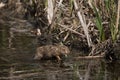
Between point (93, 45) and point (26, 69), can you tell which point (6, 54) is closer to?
point (26, 69)

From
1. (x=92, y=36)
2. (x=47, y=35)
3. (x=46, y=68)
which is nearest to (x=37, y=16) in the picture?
(x=47, y=35)

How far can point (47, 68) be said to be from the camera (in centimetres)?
783

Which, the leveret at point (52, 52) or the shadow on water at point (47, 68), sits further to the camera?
the leveret at point (52, 52)

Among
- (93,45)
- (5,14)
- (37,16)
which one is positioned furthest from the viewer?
(5,14)

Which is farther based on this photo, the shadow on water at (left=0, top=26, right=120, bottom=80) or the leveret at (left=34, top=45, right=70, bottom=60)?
the leveret at (left=34, top=45, right=70, bottom=60)

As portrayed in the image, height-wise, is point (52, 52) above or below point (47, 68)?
above

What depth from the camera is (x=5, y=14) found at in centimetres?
1421

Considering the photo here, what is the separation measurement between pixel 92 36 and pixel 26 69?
79.5 inches

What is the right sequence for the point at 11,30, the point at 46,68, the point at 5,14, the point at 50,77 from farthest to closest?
the point at 5,14
the point at 11,30
the point at 46,68
the point at 50,77

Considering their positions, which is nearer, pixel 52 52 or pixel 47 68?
pixel 47 68

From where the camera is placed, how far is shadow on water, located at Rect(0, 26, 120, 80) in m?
7.29

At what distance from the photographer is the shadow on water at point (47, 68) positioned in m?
7.29

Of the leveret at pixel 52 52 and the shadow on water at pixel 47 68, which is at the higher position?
the leveret at pixel 52 52

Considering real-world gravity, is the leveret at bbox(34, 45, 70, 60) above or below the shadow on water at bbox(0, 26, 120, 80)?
above
